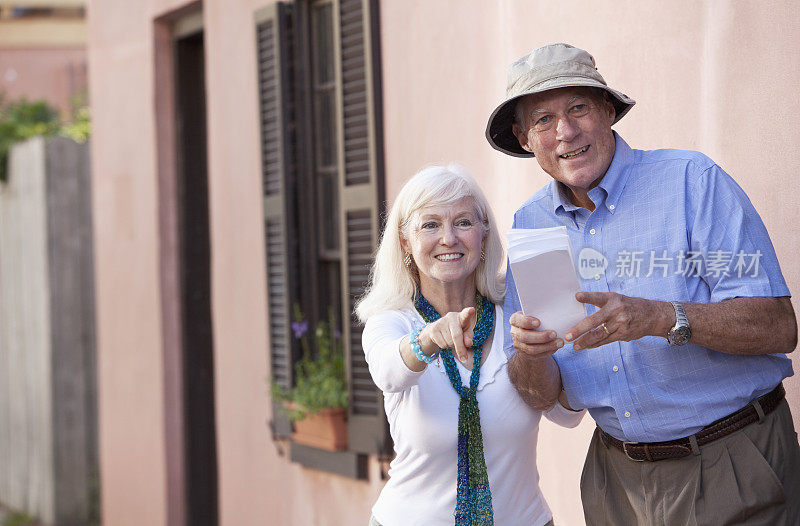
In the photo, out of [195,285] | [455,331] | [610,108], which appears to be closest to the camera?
[455,331]

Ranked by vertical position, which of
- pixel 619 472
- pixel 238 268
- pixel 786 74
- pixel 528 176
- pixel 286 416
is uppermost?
pixel 786 74

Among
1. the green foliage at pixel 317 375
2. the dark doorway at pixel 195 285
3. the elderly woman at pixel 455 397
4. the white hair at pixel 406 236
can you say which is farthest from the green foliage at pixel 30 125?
the elderly woman at pixel 455 397

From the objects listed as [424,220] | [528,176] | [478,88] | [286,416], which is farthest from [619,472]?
[286,416]

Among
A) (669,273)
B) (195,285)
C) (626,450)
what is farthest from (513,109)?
(195,285)

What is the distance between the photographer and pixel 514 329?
2289 millimetres

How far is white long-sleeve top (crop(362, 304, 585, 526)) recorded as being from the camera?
2.66 m

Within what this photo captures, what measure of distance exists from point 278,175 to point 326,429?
4.35 feet

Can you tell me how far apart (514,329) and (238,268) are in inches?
147

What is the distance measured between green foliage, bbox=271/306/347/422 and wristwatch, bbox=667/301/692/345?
2.81 meters

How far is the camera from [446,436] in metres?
2.65

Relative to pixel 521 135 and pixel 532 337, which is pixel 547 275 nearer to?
pixel 532 337

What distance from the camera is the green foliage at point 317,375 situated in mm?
4914

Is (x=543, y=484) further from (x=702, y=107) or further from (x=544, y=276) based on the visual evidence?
(x=544, y=276)

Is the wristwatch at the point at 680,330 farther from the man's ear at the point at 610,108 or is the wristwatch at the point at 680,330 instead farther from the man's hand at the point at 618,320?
the man's ear at the point at 610,108
